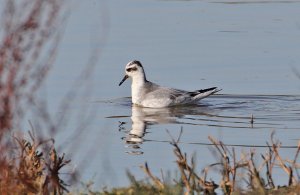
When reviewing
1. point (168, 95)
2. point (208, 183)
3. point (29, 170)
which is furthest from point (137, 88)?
point (29, 170)

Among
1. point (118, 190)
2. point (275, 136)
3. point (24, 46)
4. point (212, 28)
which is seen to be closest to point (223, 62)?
point (212, 28)

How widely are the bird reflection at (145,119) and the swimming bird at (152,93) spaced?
155 millimetres

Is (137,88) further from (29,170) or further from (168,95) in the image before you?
(29,170)

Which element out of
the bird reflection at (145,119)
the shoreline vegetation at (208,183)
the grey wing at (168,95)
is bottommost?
the shoreline vegetation at (208,183)

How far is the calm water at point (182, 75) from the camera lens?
11773 mm

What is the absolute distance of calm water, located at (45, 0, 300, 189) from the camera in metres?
11.8

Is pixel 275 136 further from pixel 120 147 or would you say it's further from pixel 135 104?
pixel 135 104

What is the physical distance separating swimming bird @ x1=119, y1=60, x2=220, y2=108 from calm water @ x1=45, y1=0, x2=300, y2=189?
0.22 m

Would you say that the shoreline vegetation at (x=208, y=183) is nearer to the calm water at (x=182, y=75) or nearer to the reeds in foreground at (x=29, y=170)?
the reeds in foreground at (x=29, y=170)

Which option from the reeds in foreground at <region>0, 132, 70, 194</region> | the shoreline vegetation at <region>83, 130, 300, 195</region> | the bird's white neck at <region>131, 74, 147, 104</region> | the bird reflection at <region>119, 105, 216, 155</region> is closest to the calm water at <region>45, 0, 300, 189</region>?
the bird reflection at <region>119, 105, 216, 155</region>

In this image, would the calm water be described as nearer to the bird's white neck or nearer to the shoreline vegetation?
the bird's white neck

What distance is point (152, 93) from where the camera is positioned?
16.1 m

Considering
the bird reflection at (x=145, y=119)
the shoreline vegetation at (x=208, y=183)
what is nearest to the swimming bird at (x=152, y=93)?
the bird reflection at (x=145, y=119)

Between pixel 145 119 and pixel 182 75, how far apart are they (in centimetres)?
185
